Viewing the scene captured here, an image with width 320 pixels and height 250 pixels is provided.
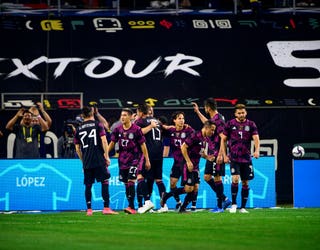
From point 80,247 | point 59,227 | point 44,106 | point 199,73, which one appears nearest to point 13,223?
point 59,227

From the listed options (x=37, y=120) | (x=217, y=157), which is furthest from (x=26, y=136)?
(x=217, y=157)

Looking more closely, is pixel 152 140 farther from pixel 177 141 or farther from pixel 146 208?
pixel 146 208

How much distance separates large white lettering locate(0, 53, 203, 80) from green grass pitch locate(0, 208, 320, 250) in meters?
8.54

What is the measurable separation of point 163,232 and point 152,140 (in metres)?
6.46

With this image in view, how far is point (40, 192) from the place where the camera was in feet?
75.8

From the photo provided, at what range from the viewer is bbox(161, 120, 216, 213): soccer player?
800 inches

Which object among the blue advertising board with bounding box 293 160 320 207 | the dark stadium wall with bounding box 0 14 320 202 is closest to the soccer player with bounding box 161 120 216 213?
the blue advertising board with bounding box 293 160 320 207

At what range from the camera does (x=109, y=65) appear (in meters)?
27.8

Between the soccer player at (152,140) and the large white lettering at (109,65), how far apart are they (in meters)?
6.42

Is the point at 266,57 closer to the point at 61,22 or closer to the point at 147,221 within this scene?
the point at 61,22

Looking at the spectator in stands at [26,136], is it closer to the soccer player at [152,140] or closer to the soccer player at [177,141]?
the soccer player at [152,140]

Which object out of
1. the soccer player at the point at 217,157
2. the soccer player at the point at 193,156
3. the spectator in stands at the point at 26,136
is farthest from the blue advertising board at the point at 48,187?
the soccer player at the point at 193,156

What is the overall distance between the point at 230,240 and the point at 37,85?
1468cm

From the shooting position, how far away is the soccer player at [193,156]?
66.6ft
